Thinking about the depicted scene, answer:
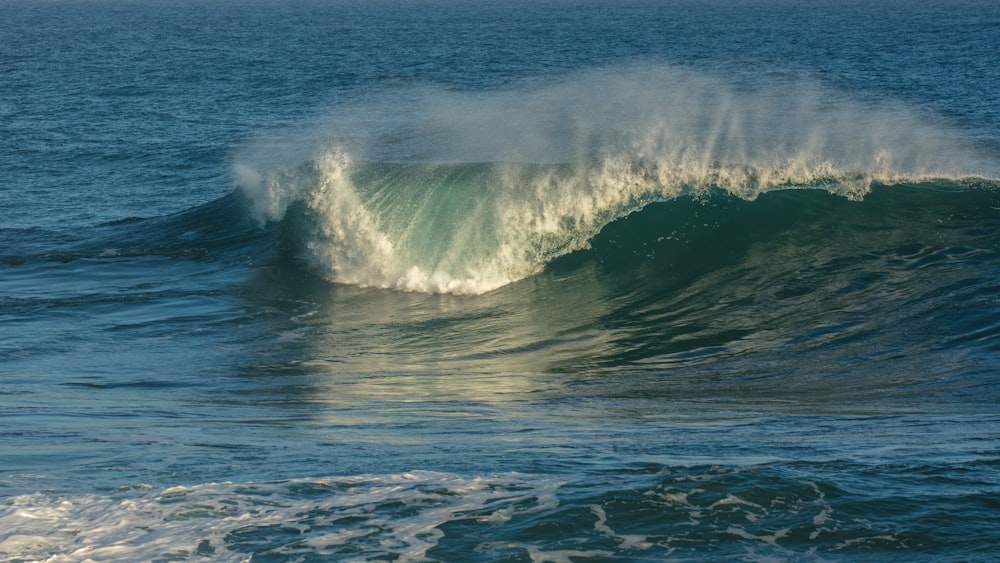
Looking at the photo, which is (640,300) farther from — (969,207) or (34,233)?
(34,233)

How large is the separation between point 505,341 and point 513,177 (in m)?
5.28

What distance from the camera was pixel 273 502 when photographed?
22.7ft

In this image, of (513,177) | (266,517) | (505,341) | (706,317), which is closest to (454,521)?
(266,517)

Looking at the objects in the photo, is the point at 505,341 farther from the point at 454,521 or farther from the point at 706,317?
the point at 454,521

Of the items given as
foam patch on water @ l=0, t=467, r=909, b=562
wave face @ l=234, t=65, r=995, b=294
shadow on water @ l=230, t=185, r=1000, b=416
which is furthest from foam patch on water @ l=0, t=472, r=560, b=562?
wave face @ l=234, t=65, r=995, b=294

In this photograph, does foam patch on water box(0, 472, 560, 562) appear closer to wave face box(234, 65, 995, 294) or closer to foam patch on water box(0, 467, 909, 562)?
foam patch on water box(0, 467, 909, 562)

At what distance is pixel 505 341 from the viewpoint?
13.1 m

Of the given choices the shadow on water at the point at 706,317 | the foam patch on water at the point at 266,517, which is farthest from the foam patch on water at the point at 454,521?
the shadow on water at the point at 706,317

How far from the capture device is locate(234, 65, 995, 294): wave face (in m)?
16.4

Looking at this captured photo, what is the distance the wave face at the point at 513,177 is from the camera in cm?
1641

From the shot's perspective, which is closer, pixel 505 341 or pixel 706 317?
pixel 505 341

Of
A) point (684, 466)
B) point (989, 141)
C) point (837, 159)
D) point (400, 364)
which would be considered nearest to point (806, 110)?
point (989, 141)

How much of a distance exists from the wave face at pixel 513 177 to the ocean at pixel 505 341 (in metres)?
0.07

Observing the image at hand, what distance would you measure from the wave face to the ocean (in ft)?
0.25
